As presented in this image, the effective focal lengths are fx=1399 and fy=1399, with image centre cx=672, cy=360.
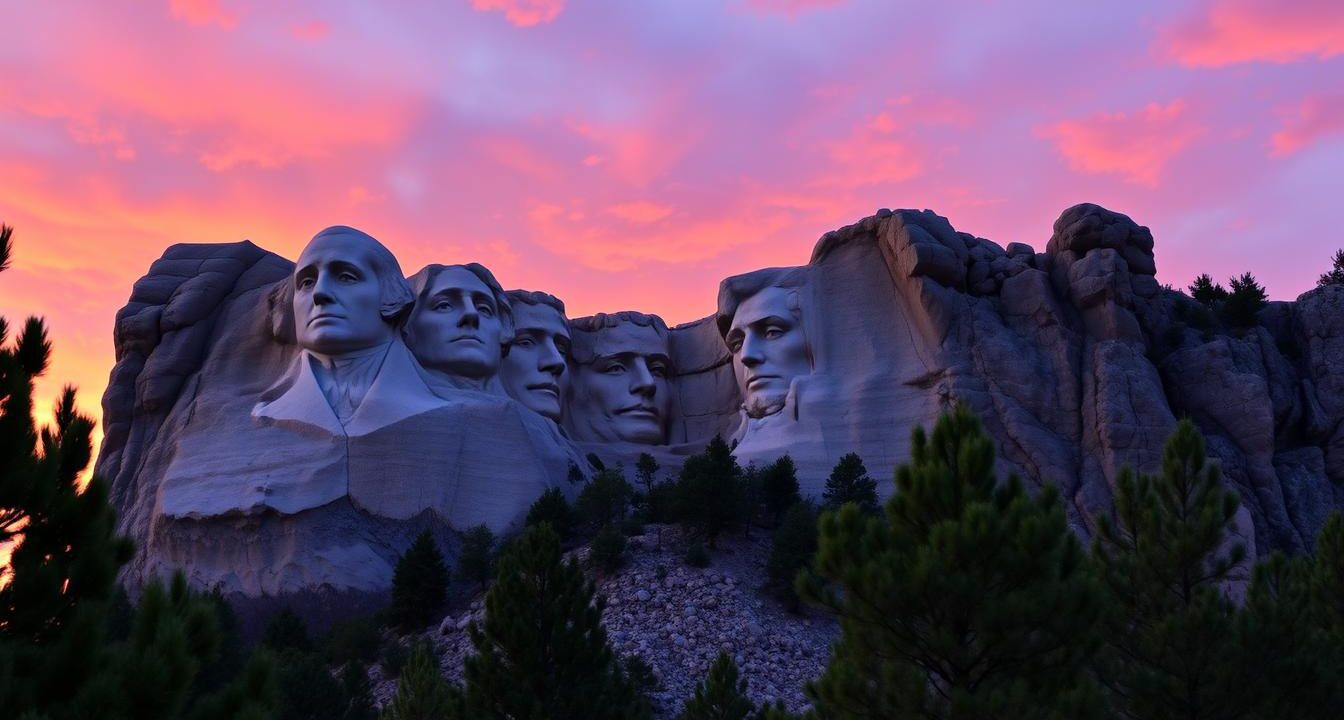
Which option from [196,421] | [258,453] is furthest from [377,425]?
[196,421]

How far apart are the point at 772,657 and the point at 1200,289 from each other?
797 inches

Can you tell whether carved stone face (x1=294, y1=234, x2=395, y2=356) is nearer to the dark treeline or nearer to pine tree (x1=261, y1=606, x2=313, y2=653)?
pine tree (x1=261, y1=606, x2=313, y2=653)

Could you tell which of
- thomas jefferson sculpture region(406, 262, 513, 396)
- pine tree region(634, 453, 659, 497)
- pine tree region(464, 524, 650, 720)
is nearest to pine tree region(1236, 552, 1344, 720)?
pine tree region(464, 524, 650, 720)

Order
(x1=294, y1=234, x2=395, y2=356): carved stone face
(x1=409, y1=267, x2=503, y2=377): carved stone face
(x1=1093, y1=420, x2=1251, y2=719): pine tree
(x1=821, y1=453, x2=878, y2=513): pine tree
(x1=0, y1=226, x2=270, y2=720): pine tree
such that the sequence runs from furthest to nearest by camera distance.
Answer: (x1=409, y1=267, x2=503, y2=377): carved stone face → (x1=294, y1=234, x2=395, y2=356): carved stone face → (x1=821, y1=453, x2=878, y2=513): pine tree → (x1=1093, y1=420, x2=1251, y2=719): pine tree → (x1=0, y1=226, x2=270, y2=720): pine tree

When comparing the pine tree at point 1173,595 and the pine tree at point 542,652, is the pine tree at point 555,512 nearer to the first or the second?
the pine tree at point 542,652

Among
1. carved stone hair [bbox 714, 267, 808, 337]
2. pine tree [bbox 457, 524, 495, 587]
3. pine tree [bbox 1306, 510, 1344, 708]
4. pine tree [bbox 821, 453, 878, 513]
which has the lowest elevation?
pine tree [bbox 1306, 510, 1344, 708]

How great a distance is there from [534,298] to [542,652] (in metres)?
20.1

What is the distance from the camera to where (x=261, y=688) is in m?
8.87

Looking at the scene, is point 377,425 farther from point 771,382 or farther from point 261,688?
point 261,688

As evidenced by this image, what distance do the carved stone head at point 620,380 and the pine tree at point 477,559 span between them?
9.52 m

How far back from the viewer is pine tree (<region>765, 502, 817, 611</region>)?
83.0 feet

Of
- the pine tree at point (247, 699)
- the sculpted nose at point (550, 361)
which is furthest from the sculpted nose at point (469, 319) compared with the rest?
the pine tree at point (247, 699)

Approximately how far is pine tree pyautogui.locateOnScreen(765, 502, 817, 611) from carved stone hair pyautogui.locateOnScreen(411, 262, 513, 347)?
36.7 ft

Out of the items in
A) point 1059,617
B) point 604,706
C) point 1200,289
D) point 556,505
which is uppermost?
point 1200,289
